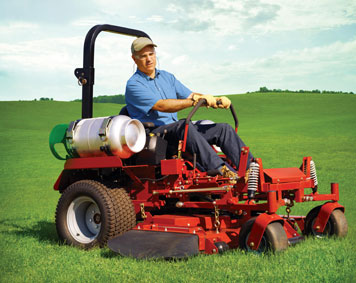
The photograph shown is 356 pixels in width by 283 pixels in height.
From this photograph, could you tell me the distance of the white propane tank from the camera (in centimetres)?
541

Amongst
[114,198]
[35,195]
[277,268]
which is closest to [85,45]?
[114,198]

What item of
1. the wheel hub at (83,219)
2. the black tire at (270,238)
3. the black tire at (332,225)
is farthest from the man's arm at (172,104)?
the black tire at (332,225)

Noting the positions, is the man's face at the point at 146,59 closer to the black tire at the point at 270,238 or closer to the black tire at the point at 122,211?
the black tire at the point at 122,211

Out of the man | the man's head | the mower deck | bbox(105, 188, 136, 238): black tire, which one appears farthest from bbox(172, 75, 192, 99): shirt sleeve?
the mower deck

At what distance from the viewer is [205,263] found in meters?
4.34

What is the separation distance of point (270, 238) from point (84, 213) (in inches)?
96.9

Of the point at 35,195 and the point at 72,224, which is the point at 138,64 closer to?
the point at 72,224

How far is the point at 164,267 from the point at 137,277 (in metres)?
0.34

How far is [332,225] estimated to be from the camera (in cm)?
534

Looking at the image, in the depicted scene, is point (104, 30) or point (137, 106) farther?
point (104, 30)

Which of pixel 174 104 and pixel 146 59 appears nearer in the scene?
pixel 174 104

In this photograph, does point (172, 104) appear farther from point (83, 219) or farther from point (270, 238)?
point (270, 238)

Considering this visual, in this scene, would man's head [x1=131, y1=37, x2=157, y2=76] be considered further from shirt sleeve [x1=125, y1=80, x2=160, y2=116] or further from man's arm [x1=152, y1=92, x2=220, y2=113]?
man's arm [x1=152, y1=92, x2=220, y2=113]

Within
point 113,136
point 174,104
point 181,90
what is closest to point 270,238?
point 174,104
